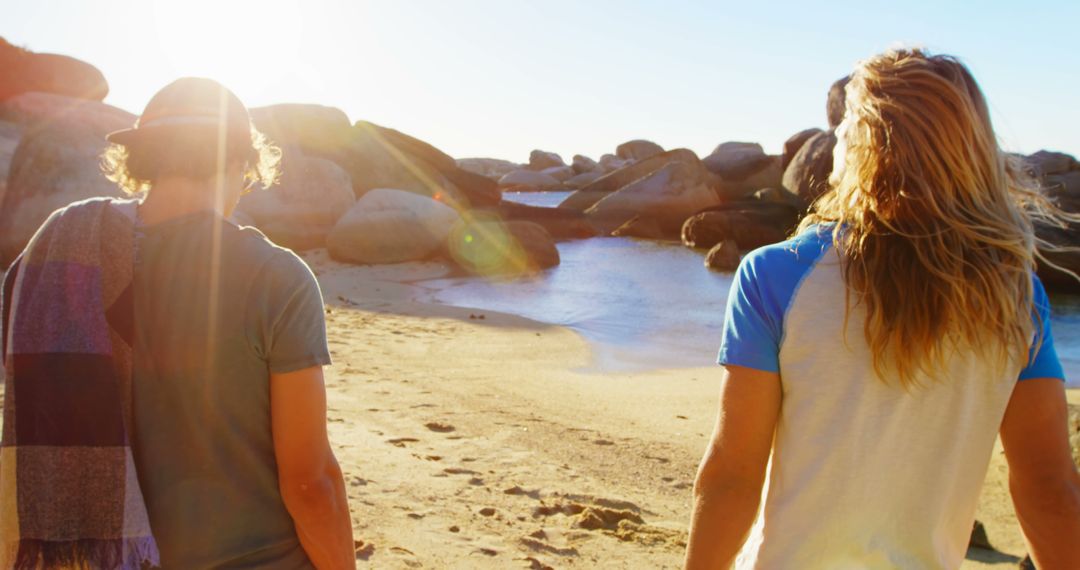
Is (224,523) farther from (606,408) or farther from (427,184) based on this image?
(427,184)

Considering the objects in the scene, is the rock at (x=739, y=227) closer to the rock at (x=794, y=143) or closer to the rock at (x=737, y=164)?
the rock at (x=794, y=143)

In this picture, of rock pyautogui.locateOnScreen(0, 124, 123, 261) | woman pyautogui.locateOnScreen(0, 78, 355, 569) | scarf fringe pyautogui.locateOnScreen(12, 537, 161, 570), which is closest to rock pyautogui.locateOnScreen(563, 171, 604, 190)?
rock pyautogui.locateOnScreen(0, 124, 123, 261)

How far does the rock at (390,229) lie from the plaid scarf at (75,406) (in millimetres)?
16418

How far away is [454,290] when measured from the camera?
52.2 ft

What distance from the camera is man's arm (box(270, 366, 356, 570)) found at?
167cm

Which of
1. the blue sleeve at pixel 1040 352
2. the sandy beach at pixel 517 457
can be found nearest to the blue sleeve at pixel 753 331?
the blue sleeve at pixel 1040 352

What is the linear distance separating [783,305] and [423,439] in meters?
4.06

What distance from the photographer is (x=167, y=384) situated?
65.8 inches

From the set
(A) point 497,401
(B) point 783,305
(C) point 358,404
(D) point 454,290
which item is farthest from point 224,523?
(D) point 454,290

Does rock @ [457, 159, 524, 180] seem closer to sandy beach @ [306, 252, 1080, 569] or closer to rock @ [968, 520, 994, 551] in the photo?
sandy beach @ [306, 252, 1080, 569]

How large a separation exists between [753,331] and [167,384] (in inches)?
41.4

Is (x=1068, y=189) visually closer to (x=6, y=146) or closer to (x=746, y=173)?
(x=746, y=173)

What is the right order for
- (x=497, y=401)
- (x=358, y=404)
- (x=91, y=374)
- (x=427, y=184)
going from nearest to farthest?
(x=91, y=374) < (x=358, y=404) < (x=497, y=401) < (x=427, y=184)

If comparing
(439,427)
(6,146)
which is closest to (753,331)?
(439,427)
